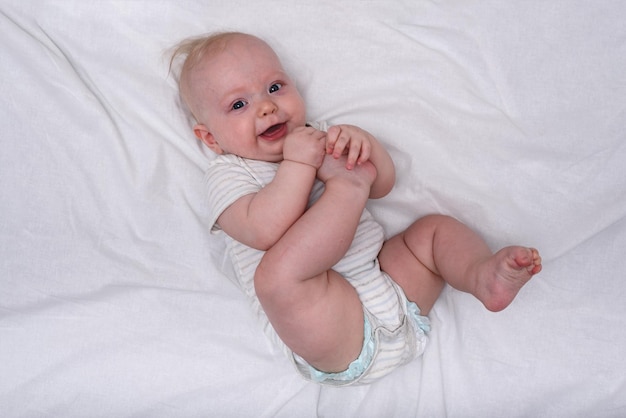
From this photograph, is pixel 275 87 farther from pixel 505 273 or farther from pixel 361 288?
pixel 505 273

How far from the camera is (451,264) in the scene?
53.0 inches

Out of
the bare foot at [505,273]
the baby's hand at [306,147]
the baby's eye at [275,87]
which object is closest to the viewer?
the bare foot at [505,273]

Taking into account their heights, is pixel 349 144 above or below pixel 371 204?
above

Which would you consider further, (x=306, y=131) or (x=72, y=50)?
(x=72, y=50)

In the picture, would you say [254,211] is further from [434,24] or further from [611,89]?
[611,89]

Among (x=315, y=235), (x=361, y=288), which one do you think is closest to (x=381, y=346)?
(x=361, y=288)

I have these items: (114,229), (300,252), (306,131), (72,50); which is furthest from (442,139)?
(72,50)

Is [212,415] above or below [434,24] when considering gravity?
below

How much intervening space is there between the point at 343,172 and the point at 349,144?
0.05 meters

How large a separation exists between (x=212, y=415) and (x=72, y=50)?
2.79 ft

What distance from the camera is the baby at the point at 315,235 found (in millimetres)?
1239

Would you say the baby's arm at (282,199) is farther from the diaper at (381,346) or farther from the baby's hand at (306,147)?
the diaper at (381,346)

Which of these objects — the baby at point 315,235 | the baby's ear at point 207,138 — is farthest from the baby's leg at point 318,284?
the baby's ear at point 207,138

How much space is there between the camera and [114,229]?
1.49 metres
